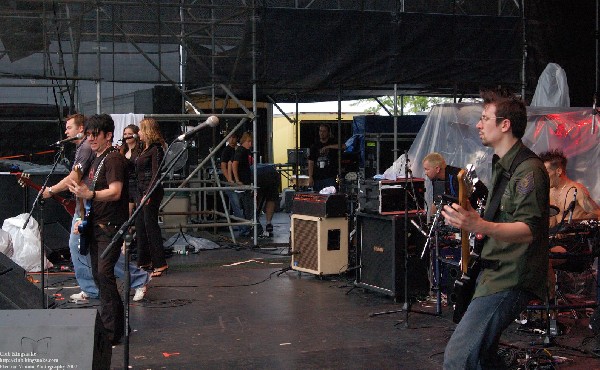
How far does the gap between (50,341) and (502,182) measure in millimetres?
2549

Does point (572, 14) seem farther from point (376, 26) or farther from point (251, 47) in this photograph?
point (251, 47)

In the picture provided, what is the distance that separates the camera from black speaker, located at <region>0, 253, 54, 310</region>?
6.85 metres

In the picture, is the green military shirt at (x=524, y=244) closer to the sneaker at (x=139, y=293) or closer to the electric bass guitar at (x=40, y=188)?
the electric bass guitar at (x=40, y=188)

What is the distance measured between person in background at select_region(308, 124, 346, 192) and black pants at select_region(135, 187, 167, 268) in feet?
16.2

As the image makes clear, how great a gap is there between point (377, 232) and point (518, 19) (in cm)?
580

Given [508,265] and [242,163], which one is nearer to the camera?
[508,265]

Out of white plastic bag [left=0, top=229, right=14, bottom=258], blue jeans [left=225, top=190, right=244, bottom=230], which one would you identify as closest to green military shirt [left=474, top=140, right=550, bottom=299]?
white plastic bag [left=0, top=229, right=14, bottom=258]

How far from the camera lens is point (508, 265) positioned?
4547mm

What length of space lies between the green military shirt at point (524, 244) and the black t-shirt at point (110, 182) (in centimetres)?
390

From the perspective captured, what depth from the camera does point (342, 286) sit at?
34.5 ft

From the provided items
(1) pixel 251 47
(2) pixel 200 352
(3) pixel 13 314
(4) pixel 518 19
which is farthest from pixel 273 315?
(4) pixel 518 19

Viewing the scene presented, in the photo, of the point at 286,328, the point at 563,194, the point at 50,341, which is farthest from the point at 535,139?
the point at 50,341

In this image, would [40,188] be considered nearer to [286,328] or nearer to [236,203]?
[286,328]

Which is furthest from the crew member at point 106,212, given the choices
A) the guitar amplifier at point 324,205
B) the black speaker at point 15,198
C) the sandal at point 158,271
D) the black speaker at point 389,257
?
the black speaker at point 15,198
